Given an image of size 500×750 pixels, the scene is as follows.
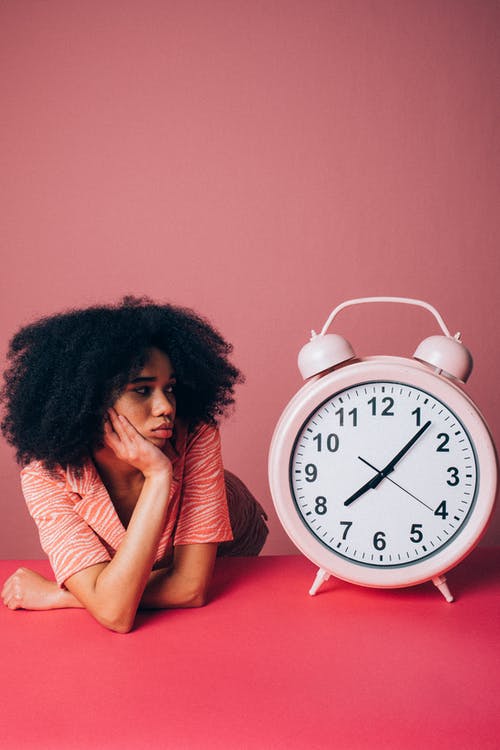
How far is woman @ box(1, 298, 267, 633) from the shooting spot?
115 centimetres

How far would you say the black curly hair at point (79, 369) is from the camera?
1182 mm

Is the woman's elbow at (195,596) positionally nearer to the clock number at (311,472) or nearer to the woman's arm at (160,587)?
the woman's arm at (160,587)

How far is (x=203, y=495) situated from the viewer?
4.24 feet

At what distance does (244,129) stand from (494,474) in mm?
1527

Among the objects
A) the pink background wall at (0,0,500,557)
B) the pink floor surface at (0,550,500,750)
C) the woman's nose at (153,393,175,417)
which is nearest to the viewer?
the pink floor surface at (0,550,500,750)

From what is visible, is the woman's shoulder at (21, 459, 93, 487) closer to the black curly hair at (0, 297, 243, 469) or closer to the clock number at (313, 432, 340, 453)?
the black curly hair at (0, 297, 243, 469)

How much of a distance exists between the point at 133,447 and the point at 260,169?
4.43 feet

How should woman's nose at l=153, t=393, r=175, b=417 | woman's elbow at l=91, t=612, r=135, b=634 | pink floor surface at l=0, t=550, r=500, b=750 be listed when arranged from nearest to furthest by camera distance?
pink floor surface at l=0, t=550, r=500, b=750 → woman's elbow at l=91, t=612, r=135, b=634 → woman's nose at l=153, t=393, r=175, b=417

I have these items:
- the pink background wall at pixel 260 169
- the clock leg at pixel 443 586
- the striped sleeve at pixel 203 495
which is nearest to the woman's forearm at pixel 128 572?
the striped sleeve at pixel 203 495

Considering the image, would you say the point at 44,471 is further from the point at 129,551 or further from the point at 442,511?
the point at 442,511

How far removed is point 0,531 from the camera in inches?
98.0

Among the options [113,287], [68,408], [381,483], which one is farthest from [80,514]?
[113,287]

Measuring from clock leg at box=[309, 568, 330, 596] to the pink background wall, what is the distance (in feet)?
3.65

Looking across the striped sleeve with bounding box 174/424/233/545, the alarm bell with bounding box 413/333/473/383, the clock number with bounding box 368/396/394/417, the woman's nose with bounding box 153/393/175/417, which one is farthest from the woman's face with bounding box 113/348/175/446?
the alarm bell with bounding box 413/333/473/383
